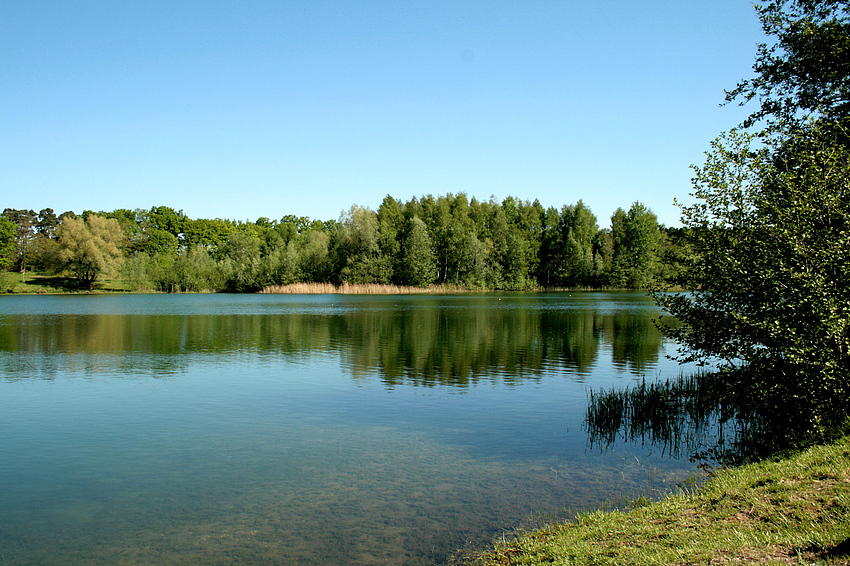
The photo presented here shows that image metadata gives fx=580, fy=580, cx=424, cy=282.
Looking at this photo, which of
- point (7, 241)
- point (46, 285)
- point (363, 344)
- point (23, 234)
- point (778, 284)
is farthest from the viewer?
point (23, 234)

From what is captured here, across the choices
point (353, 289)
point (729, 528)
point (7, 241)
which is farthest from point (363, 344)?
point (7, 241)

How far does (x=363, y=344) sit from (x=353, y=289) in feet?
216

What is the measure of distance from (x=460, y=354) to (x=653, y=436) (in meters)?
13.6

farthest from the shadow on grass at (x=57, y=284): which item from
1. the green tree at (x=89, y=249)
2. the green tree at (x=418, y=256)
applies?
the green tree at (x=418, y=256)

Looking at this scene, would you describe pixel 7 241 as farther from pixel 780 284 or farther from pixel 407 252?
pixel 780 284

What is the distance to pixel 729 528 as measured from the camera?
20.1ft

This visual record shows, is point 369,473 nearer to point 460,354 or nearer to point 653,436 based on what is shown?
point 653,436

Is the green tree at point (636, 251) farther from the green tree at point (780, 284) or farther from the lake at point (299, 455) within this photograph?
the green tree at point (780, 284)

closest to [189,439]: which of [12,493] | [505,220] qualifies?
[12,493]

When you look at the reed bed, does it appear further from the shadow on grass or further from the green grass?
the shadow on grass

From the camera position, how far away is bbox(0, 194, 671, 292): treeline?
97812mm

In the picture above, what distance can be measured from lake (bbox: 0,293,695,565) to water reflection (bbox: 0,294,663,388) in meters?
0.27

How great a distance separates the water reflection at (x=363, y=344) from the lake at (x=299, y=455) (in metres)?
0.27

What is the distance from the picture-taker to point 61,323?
4112 centimetres
